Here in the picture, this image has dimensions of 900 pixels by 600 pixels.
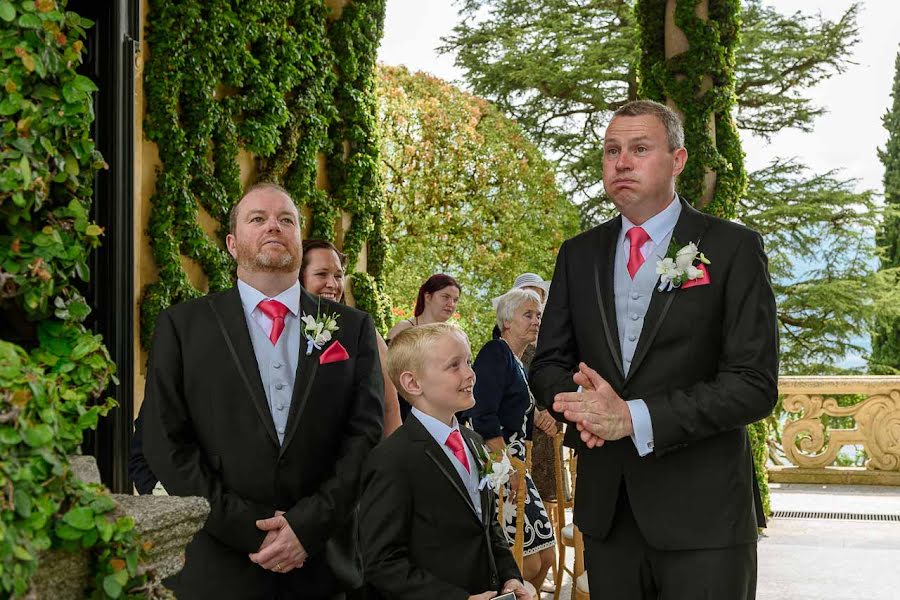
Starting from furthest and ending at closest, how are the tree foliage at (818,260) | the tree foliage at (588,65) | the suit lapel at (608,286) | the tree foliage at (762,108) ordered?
the tree foliage at (588,65), the tree foliage at (762,108), the tree foliage at (818,260), the suit lapel at (608,286)

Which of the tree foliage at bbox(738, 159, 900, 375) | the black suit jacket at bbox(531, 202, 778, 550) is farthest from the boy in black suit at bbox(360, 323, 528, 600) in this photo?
the tree foliage at bbox(738, 159, 900, 375)

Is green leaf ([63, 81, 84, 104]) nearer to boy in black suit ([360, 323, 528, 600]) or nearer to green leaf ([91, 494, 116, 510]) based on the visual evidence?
green leaf ([91, 494, 116, 510])

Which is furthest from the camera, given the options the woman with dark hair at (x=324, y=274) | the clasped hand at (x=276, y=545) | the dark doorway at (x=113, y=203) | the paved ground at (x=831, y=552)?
the paved ground at (x=831, y=552)

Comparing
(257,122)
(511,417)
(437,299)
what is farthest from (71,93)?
(257,122)

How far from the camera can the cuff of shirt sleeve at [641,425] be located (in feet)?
7.50

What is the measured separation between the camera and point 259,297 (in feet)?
9.12

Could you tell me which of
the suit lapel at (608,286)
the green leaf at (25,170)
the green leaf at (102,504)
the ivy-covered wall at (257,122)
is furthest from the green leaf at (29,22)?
the ivy-covered wall at (257,122)

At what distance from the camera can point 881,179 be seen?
1986 cm

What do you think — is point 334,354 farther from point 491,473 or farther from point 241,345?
point 491,473

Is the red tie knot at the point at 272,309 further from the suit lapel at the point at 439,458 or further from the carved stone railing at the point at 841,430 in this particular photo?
the carved stone railing at the point at 841,430

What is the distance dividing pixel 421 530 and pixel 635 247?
Result: 1.00 metres

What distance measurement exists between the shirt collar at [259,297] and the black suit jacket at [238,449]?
30 mm

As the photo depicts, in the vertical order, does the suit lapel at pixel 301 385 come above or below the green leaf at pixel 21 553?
above

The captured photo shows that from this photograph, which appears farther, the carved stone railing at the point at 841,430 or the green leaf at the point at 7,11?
the carved stone railing at the point at 841,430
